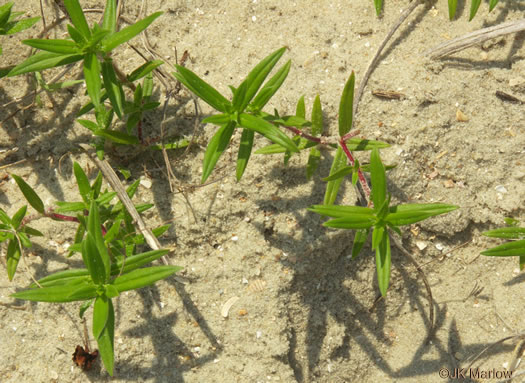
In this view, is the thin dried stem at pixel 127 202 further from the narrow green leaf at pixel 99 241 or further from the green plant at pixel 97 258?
the narrow green leaf at pixel 99 241

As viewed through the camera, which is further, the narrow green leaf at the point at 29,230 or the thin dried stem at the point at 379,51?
the thin dried stem at the point at 379,51

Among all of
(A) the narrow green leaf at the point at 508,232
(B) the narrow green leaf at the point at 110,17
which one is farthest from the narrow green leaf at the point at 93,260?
(A) the narrow green leaf at the point at 508,232

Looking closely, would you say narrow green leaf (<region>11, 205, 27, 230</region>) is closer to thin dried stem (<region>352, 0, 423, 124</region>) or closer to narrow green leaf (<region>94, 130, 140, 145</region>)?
narrow green leaf (<region>94, 130, 140, 145</region>)

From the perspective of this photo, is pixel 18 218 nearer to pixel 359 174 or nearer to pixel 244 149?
pixel 244 149

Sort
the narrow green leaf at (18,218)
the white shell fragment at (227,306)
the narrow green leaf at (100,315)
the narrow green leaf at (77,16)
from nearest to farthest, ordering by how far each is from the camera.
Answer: the narrow green leaf at (100,315) < the narrow green leaf at (77,16) < the narrow green leaf at (18,218) < the white shell fragment at (227,306)

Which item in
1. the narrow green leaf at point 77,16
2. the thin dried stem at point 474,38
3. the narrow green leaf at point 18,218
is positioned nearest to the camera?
the narrow green leaf at point 77,16
